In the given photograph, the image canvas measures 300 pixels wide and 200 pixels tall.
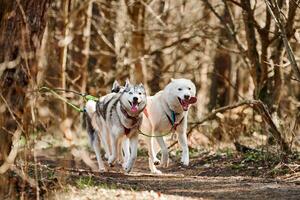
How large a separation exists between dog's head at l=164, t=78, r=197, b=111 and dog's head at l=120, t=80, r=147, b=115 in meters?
0.72

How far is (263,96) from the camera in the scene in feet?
47.9

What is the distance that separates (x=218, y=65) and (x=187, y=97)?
18.1 m

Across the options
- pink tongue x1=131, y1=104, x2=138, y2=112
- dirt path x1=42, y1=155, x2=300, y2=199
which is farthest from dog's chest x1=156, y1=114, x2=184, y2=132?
dirt path x1=42, y1=155, x2=300, y2=199

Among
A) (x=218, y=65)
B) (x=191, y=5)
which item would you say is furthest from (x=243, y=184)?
(x=218, y=65)

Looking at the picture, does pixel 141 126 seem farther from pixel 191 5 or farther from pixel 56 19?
pixel 191 5

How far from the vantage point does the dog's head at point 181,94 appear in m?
11.1

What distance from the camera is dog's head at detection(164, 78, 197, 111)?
1112 centimetres

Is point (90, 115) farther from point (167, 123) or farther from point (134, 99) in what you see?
point (134, 99)

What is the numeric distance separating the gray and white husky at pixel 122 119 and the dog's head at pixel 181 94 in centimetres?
71

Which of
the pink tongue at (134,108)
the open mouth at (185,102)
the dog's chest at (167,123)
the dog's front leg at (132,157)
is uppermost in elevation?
the open mouth at (185,102)

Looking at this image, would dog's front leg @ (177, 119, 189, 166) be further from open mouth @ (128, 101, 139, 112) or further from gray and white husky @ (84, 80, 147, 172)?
open mouth @ (128, 101, 139, 112)

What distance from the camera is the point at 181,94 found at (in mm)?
11172

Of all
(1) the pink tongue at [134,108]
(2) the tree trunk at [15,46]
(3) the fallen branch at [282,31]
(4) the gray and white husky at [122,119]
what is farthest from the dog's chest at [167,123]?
(2) the tree trunk at [15,46]

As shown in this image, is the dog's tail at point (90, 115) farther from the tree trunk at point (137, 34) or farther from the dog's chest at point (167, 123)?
the tree trunk at point (137, 34)
